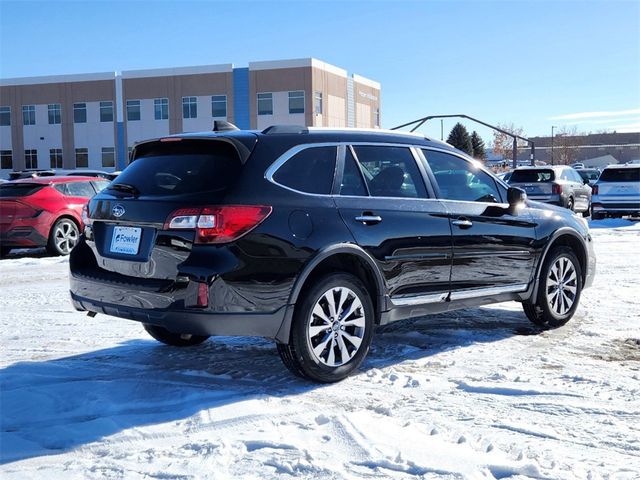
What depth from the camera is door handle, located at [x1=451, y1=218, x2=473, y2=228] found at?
5705 millimetres

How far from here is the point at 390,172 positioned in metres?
5.49

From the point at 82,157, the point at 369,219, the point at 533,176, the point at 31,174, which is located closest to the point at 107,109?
the point at 82,157

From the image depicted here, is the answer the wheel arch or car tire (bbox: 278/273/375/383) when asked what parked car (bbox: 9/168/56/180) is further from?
car tire (bbox: 278/273/375/383)

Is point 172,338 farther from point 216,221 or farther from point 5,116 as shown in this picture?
point 5,116

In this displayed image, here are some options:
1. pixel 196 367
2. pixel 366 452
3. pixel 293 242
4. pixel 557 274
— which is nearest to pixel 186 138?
pixel 293 242

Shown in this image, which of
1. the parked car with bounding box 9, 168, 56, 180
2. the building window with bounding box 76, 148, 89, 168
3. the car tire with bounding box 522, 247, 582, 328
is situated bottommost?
the car tire with bounding box 522, 247, 582, 328

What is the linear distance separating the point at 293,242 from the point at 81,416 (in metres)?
1.64

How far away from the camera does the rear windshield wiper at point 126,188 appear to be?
4871 millimetres

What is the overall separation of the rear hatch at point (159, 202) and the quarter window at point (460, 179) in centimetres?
184

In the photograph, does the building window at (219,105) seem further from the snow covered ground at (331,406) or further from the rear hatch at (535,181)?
the snow covered ground at (331,406)

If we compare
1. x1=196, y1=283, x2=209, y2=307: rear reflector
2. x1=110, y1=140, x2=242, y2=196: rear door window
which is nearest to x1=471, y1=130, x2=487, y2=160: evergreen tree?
x1=110, y1=140, x2=242, y2=196: rear door window

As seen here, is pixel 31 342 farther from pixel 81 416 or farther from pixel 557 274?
pixel 557 274

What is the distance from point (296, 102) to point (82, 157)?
1868 cm

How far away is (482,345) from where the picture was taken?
235 inches
